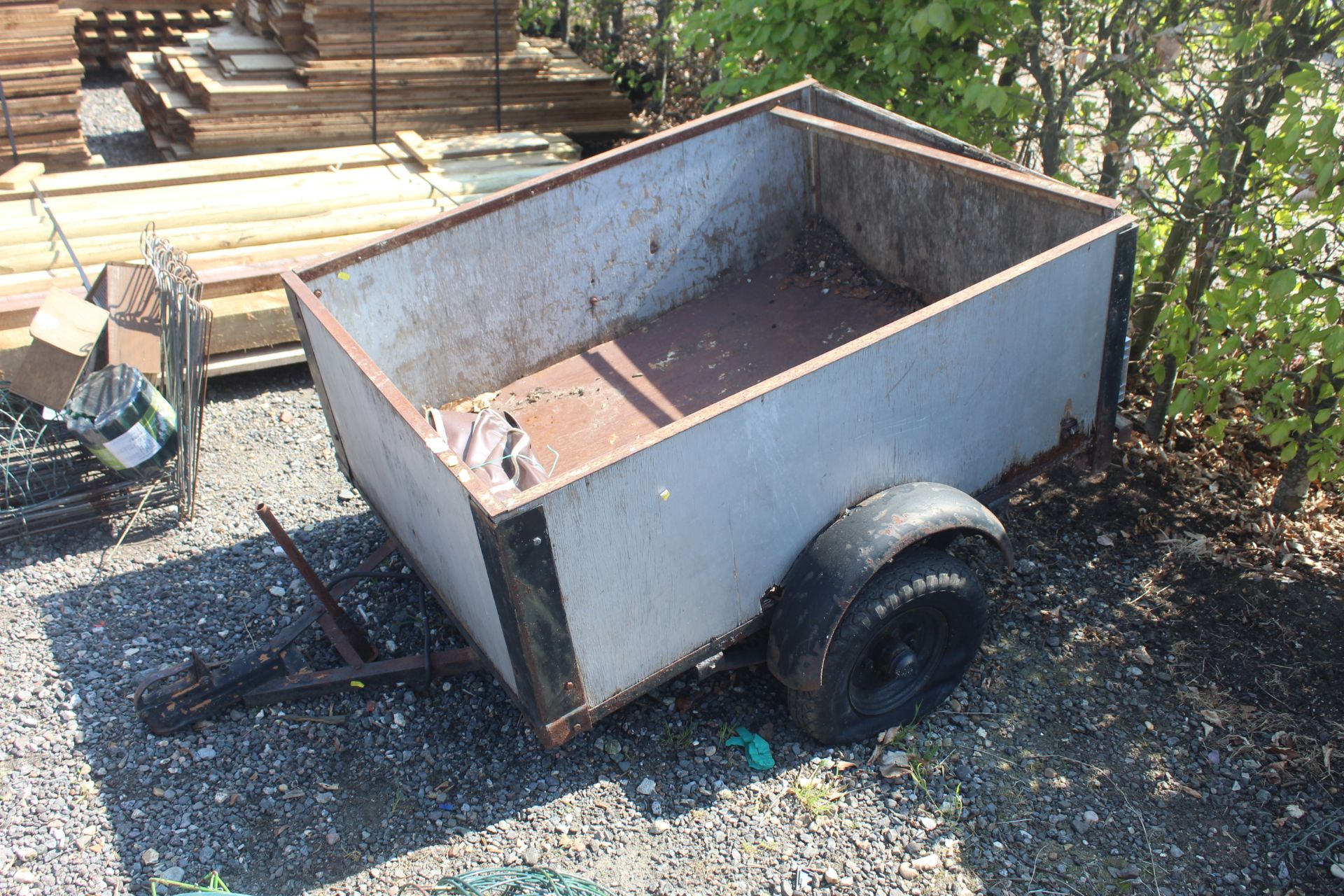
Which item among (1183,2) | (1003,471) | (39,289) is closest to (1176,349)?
(1003,471)

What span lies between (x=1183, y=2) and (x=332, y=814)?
4.82 m

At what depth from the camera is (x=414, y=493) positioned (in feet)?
10.6

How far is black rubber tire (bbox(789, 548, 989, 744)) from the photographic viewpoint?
326 centimetres

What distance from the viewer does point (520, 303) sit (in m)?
4.55

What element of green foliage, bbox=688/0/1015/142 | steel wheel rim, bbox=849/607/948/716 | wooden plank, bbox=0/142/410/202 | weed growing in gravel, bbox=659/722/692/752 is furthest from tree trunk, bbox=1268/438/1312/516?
wooden plank, bbox=0/142/410/202

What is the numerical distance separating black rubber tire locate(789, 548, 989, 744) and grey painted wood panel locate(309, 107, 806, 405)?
6.72ft

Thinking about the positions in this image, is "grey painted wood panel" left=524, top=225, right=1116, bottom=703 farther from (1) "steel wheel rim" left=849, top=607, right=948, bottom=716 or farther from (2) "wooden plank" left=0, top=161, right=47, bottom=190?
(2) "wooden plank" left=0, top=161, right=47, bottom=190

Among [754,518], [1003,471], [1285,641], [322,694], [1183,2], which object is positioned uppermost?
[1183,2]

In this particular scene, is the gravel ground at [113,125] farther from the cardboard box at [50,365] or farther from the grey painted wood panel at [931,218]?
the grey painted wood panel at [931,218]

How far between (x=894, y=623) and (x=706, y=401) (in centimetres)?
138

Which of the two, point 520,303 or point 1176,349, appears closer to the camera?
point 1176,349

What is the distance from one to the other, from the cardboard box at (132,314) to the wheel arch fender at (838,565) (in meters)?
3.26

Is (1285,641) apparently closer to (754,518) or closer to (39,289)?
(754,518)

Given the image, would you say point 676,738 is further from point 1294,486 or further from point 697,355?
point 1294,486
